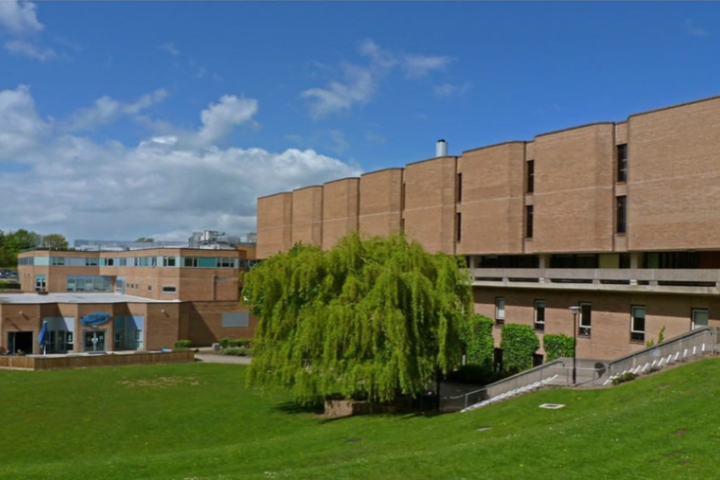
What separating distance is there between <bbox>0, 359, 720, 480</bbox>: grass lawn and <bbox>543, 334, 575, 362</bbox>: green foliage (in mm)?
12221

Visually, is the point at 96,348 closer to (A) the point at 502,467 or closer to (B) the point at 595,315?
(B) the point at 595,315

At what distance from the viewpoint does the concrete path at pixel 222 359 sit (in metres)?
57.2

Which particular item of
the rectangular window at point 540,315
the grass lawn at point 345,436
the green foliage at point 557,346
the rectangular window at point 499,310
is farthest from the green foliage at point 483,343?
the grass lawn at point 345,436

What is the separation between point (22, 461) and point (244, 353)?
126 ft

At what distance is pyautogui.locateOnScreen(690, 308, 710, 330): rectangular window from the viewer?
109 feet

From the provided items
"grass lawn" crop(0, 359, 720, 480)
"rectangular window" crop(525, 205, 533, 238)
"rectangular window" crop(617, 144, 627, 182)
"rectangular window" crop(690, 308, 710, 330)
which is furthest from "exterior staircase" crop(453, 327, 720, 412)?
"rectangular window" crop(525, 205, 533, 238)

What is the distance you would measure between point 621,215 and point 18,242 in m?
157

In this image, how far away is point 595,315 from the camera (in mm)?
38969

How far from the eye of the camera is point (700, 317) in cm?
3362

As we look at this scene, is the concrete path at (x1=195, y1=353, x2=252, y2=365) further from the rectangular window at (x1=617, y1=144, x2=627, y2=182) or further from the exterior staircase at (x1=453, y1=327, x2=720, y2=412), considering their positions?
the rectangular window at (x1=617, y1=144, x2=627, y2=182)

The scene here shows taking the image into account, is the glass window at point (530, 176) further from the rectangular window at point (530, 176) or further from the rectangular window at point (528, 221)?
the rectangular window at point (528, 221)

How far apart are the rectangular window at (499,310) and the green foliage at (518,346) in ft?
4.85

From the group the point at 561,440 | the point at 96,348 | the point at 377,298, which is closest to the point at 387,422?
the point at 377,298

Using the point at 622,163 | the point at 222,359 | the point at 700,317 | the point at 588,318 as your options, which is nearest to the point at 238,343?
the point at 222,359
